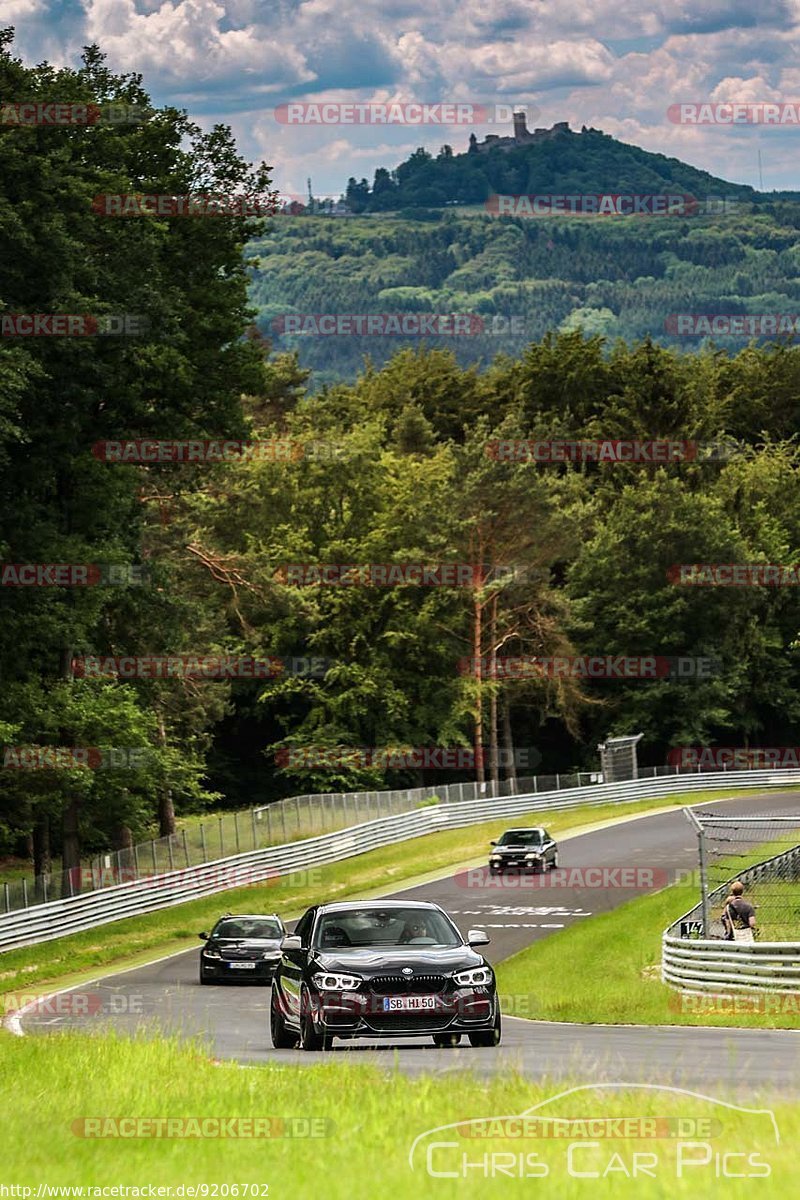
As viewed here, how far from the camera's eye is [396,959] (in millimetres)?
16453

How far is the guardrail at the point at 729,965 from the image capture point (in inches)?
929

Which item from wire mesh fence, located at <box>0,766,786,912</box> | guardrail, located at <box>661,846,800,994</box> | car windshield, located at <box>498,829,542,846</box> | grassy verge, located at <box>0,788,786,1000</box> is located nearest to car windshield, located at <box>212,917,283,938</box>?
grassy verge, located at <box>0,788,786,1000</box>

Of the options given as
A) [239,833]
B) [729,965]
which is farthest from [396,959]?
[239,833]

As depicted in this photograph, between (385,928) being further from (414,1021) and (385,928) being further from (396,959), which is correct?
(414,1021)

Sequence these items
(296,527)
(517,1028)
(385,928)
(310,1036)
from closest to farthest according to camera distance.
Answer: (310,1036)
(385,928)
(517,1028)
(296,527)

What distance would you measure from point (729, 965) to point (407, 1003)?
9326 mm

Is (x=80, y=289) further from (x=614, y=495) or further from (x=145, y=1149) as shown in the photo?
(x=614, y=495)

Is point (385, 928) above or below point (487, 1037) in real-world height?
above

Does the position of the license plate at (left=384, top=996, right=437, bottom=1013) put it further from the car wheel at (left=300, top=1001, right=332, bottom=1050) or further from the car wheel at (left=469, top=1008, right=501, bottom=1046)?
the car wheel at (left=300, top=1001, right=332, bottom=1050)

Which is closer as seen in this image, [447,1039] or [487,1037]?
[447,1039]

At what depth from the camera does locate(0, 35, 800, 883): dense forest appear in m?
40.7

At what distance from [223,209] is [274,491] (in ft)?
144

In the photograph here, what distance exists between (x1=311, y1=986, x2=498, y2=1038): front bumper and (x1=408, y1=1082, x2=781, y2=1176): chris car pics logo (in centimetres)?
667

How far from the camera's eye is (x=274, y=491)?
88125 mm
